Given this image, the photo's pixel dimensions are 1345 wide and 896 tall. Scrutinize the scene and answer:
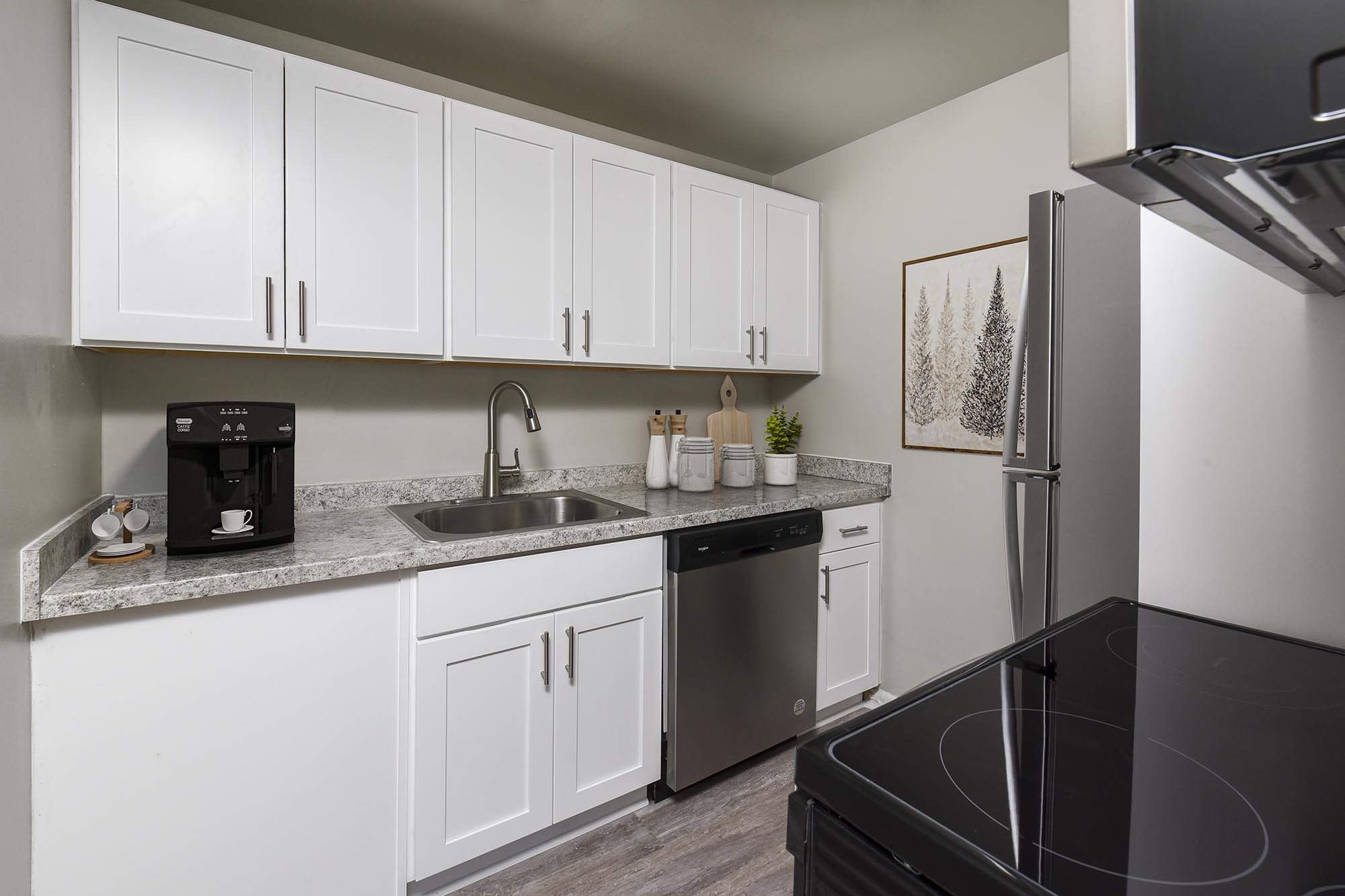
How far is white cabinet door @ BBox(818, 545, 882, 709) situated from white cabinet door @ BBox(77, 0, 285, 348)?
2.02 m

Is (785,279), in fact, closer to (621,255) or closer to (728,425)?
(728,425)

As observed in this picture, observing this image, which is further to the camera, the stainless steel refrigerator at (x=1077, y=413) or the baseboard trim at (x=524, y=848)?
the baseboard trim at (x=524, y=848)

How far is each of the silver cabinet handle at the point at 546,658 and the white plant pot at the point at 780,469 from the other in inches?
48.3

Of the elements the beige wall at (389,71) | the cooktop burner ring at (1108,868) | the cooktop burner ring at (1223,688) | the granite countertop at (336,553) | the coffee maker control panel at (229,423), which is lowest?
the cooktop burner ring at (1108,868)

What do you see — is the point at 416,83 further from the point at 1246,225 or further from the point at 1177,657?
the point at 1177,657

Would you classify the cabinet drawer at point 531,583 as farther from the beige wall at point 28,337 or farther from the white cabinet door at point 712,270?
the white cabinet door at point 712,270

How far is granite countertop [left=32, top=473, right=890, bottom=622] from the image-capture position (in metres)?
1.24

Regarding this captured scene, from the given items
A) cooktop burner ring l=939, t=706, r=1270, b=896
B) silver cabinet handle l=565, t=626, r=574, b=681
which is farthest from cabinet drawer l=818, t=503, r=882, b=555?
cooktop burner ring l=939, t=706, r=1270, b=896

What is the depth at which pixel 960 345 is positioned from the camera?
94.1 inches

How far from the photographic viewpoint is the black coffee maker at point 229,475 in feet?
4.69

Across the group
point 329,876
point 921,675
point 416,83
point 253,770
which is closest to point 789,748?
point 921,675

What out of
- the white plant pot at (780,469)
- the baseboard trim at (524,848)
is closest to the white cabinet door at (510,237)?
the white plant pot at (780,469)

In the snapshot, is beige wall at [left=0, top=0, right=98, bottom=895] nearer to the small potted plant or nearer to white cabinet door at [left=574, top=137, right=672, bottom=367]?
white cabinet door at [left=574, top=137, right=672, bottom=367]

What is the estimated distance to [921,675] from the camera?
2572mm
